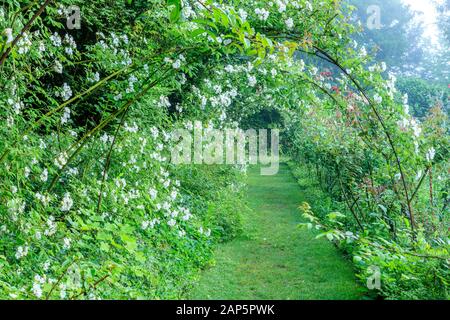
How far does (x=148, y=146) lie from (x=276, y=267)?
1997 millimetres

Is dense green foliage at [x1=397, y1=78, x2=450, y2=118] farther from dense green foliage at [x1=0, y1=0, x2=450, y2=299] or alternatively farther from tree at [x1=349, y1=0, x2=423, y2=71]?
dense green foliage at [x1=0, y1=0, x2=450, y2=299]

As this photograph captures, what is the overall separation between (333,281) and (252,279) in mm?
844

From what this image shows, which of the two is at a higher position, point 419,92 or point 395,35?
point 395,35

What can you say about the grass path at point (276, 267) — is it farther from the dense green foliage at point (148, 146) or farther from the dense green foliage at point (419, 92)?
the dense green foliage at point (419, 92)

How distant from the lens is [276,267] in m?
5.41

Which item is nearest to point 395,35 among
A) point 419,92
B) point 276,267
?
point 419,92

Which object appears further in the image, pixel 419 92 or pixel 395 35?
pixel 395 35

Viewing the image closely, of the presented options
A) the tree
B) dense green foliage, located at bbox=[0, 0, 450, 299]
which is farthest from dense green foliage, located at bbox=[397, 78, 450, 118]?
dense green foliage, located at bbox=[0, 0, 450, 299]

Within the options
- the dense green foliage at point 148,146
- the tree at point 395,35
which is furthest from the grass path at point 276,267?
the tree at point 395,35

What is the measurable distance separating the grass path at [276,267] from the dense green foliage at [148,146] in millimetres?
231

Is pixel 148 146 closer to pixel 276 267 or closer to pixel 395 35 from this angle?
pixel 276 267

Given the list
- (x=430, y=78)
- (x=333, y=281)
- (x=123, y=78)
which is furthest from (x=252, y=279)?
(x=430, y=78)

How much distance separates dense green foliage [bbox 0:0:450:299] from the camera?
3.31 metres
